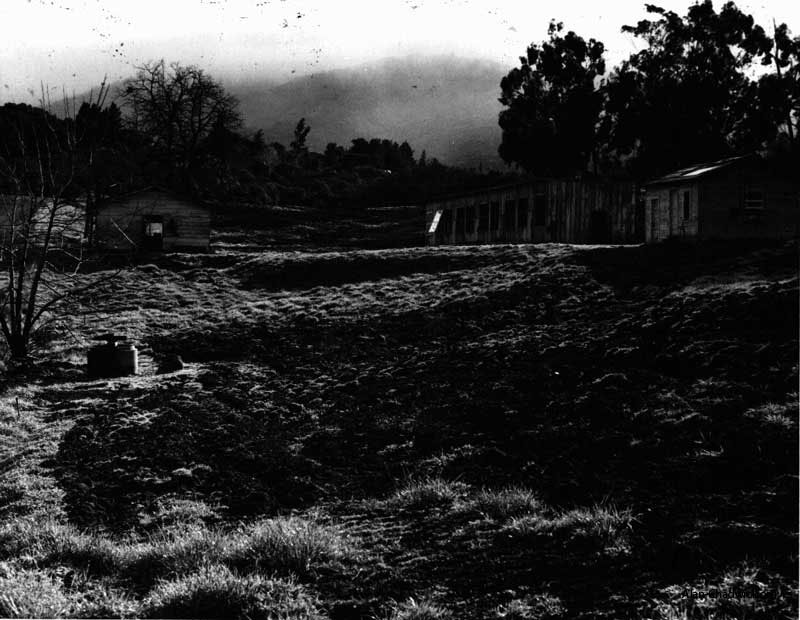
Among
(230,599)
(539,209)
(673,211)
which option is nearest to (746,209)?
(673,211)

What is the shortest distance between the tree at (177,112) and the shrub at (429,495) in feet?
168

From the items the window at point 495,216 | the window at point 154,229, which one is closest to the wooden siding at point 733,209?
the window at point 495,216

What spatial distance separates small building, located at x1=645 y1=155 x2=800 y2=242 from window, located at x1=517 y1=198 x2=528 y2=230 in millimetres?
10658

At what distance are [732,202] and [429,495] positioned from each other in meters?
24.4

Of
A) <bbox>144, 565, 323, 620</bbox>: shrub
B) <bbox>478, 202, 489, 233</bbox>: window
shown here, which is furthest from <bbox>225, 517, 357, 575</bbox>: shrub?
<bbox>478, 202, 489, 233</bbox>: window

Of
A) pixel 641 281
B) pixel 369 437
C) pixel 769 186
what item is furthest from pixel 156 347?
pixel 769 186

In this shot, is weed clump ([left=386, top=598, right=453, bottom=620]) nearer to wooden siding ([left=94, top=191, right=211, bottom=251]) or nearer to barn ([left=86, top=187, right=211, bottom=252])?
barn ([left=86, top=187, right=211, bottom=252])

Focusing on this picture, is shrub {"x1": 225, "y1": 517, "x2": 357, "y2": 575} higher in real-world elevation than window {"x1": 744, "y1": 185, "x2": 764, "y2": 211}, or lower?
lower

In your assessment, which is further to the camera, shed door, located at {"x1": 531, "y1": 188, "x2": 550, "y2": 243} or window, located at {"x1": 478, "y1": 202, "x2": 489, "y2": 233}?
window, located at {"x1": 478, "y1": 202, "x2": 489, "y2": 233}

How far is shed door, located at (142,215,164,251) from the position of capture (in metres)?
44.4

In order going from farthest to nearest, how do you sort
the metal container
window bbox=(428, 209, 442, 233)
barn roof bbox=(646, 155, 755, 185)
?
window bbox=(428, 209, 442, 233) → barn roof bbox=(646, 155, 755, 185) → the metal container

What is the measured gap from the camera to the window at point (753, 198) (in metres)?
29.8

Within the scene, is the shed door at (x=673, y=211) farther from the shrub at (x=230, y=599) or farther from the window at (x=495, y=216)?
the shrub at (x=230, y=599)

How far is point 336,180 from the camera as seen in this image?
9450 cm
